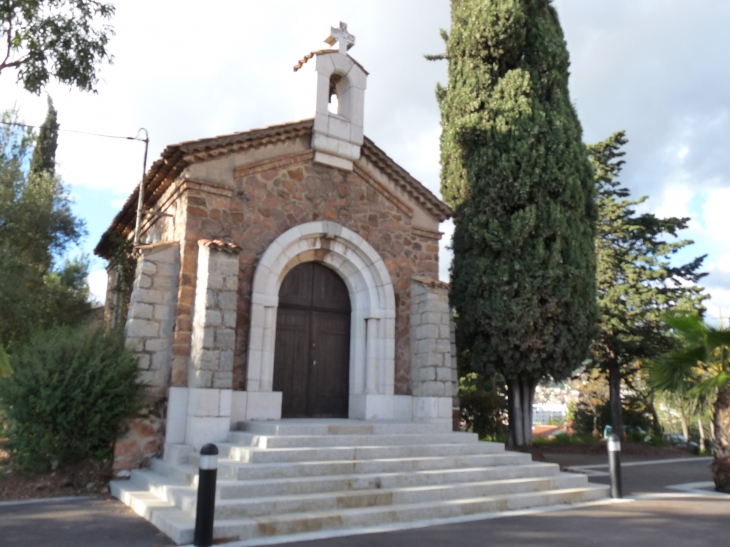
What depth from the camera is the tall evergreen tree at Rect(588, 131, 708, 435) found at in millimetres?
18906

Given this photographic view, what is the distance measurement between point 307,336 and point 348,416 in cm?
171

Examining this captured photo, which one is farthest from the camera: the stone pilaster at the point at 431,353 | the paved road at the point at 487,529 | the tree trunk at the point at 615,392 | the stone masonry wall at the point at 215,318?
the tree trunk at the point at 615,392

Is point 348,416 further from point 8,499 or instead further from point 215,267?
point 8,499

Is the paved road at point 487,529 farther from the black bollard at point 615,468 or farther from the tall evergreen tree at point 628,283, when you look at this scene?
the tall evergreen tree at point 628,283

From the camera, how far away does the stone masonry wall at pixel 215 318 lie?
8.53 metres

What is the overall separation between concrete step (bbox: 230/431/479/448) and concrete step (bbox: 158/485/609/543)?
1411mm

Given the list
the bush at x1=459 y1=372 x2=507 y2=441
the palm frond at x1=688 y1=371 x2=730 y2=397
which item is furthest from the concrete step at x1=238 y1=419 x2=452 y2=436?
the bush at x1=459 y1=372 x2=507 y2=441

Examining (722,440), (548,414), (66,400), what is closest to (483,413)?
(722,440)

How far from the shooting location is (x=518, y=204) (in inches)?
506

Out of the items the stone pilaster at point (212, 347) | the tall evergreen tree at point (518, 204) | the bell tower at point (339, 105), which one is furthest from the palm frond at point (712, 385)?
the stone pilaster at point (212, 347)

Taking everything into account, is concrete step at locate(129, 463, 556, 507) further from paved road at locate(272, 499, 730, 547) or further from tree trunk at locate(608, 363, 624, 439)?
tree trunk at locate(608, 363, 624, 439)

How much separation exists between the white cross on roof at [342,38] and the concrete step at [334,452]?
764 centimetres

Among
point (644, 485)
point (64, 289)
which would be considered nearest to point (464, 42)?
point (644, 485)

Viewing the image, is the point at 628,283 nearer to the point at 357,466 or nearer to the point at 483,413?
the point at 483,413
